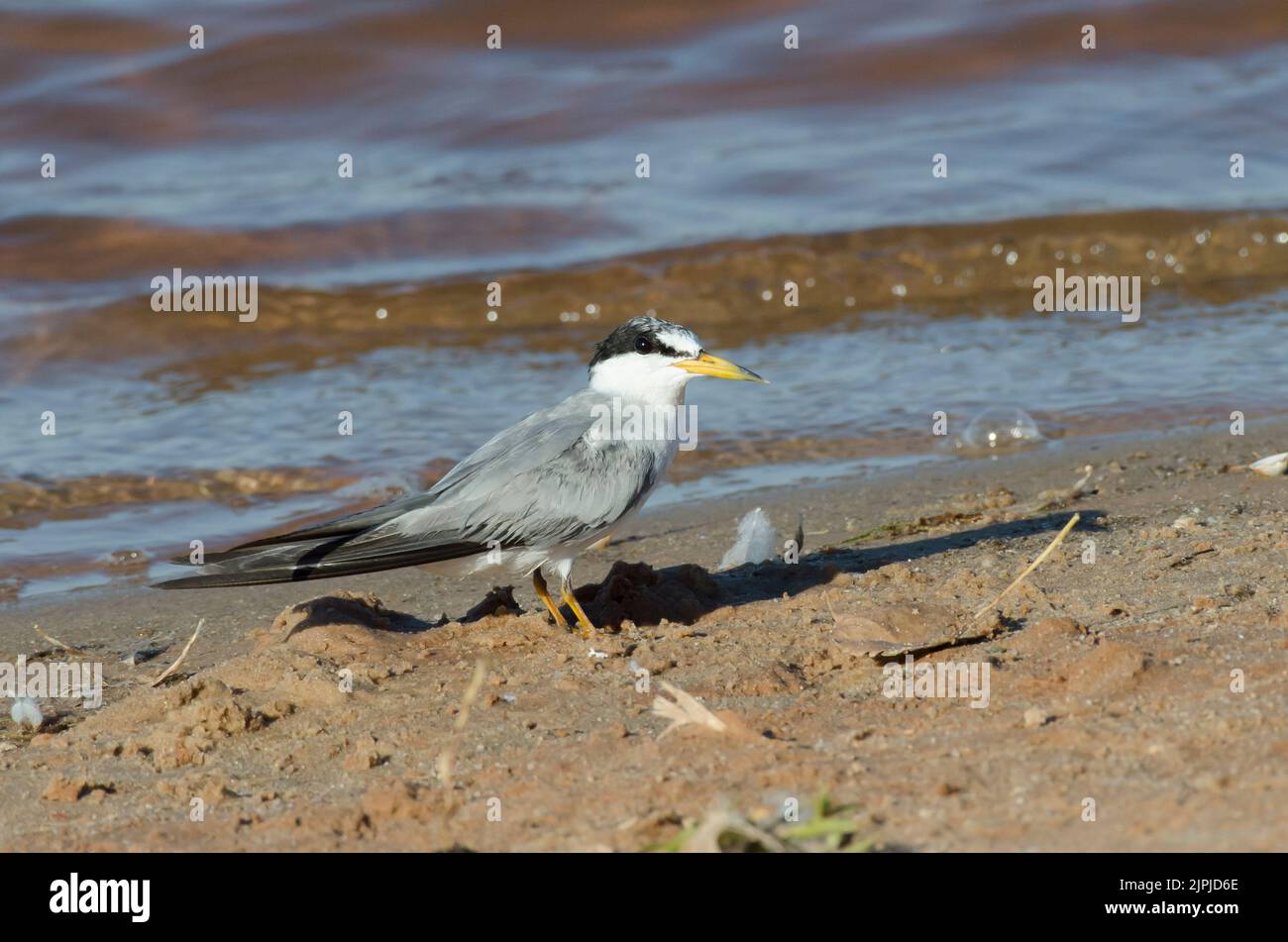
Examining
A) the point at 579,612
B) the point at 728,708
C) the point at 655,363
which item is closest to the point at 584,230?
the point at 655,363

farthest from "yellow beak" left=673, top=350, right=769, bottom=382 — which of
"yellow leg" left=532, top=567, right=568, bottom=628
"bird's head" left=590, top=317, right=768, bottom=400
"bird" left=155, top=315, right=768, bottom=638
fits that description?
"yellow leg" left=532, top=567, right=568, bottom=628

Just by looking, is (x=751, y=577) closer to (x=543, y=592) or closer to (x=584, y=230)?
(x=543, y=592)

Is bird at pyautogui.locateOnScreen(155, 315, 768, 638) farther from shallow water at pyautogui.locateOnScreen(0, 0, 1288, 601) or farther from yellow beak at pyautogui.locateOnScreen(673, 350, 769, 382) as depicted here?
shallow water at pyautogui.locateOnScreen(0, 0, 1288, 601)

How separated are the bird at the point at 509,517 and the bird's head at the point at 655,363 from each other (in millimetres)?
130

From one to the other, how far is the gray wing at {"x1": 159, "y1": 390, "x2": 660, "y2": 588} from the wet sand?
0.74ft

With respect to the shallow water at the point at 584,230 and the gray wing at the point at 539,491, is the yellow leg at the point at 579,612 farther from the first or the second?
the shallow water at the point at 584,230

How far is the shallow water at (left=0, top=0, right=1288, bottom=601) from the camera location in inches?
295

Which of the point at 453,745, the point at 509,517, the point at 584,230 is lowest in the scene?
the point at 453,745

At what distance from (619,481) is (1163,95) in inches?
377

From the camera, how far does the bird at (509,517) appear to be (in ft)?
14.5

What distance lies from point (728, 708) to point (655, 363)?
179 centimetres

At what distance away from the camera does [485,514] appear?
15.0ft

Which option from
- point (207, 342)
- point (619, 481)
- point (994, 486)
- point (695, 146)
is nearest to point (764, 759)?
point (619, 481)
